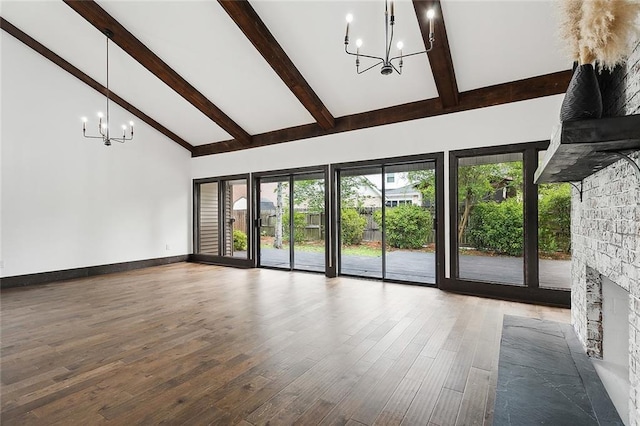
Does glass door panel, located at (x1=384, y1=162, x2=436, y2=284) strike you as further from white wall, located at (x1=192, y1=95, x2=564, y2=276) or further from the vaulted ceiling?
the vaulted ceiling

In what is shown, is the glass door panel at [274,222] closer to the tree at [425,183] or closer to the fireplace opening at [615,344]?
the tree at [425,183]

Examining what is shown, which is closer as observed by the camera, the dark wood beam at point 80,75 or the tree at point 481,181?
the tree at point 481,181

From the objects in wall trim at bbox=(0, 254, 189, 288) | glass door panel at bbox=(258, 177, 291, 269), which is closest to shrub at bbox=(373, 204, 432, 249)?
glass door panel at bbox=(258, 177, 291, 269)

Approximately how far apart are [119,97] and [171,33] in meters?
2.79

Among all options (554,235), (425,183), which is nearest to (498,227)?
(554,235)

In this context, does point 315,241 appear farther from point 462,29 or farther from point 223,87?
point 462,29

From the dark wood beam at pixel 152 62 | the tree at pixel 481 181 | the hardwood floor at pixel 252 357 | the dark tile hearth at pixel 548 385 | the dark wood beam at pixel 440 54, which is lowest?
the hardwood floor at pixel 252 357

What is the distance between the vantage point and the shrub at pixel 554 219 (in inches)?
168

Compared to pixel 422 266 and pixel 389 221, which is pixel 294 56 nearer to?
pixel 389 221


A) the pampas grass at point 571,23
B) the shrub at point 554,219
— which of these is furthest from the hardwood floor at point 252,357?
the pampas grass at point 571,23

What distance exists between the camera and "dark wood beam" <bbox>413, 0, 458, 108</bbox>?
3484mm

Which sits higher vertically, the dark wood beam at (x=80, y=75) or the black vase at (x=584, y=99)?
the dark wood beam at (x=80, y=75)

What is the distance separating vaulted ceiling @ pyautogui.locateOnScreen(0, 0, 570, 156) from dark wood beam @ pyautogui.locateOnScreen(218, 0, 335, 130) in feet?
0.05

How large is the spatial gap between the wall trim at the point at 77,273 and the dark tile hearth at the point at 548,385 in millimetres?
7091
